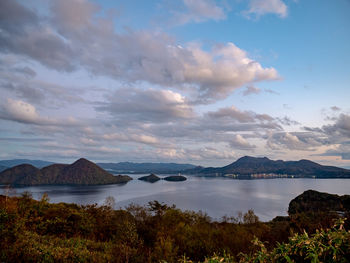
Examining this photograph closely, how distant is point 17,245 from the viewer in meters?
8.49

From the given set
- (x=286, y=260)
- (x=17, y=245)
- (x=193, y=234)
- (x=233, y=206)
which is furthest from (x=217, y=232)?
(x=233, y=206)

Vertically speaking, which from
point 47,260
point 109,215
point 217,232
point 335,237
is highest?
point 335,237

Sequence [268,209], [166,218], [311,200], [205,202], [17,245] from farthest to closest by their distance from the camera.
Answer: [205,202] < [268,209] < [311,200] < [166,218] < [17,245]

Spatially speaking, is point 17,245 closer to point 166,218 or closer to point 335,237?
point 335,237

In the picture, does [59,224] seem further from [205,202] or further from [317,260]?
[205,202]

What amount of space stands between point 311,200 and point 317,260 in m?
104

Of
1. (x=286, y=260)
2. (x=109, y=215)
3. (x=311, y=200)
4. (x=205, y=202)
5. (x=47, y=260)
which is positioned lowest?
(x=205, y=202)

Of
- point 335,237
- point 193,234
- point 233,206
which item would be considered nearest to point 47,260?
point 193,234

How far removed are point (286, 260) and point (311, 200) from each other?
341 ft

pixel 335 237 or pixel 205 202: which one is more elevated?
pixel 335 237

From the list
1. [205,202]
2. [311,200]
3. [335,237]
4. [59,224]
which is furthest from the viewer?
[205,202]

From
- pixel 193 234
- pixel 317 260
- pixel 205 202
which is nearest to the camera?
pixel 317 260

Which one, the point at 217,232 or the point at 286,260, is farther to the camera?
the point at 217,232

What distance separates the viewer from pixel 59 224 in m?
16.7
